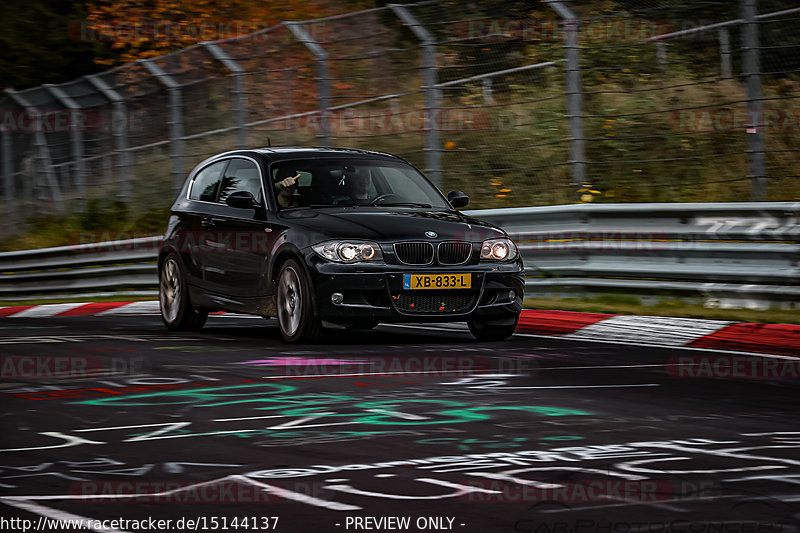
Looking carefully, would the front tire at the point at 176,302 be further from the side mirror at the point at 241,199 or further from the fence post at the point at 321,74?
the fence post at the point at 321,74

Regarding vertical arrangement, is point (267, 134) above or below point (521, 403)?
above

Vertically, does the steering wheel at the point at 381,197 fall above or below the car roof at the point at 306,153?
below

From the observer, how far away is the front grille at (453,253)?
11.2 meters

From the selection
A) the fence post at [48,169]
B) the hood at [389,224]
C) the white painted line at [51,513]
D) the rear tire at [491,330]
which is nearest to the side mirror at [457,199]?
the hood at [389,224]

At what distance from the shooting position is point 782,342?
1044 cm

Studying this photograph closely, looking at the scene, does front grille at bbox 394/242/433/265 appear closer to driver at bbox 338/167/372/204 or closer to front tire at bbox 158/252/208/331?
driver at bbox 338/167/372/204

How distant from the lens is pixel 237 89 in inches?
757

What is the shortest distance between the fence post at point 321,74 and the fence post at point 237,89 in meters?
1.24

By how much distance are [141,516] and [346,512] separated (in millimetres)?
733

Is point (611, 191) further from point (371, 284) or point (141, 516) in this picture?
point (141, 516)

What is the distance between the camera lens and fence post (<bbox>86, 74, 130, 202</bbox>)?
22.2 metres

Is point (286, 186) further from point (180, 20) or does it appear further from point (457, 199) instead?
point (180, 20)

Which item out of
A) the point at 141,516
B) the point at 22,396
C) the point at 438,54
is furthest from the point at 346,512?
the point at 438,54

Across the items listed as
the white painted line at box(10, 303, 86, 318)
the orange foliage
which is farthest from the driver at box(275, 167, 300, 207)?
the orange foliage
